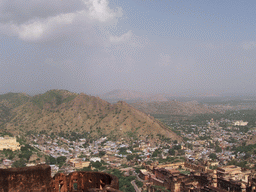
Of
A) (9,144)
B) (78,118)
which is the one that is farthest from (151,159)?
(78,118)

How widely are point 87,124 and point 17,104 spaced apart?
36.4 m

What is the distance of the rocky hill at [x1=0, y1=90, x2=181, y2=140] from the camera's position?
66250 millimetres

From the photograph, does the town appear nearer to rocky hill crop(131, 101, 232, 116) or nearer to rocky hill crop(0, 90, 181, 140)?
rocky hill crop(0, 90, 181, 140)

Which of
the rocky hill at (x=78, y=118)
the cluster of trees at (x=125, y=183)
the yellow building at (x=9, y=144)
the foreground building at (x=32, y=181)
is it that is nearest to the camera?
the foreground building at (x=32, y=181)

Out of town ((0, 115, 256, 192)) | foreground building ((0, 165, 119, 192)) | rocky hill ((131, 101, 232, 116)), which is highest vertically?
foreground building ((0, 165, 119, 192))

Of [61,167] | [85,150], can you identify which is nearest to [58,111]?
[85,150]

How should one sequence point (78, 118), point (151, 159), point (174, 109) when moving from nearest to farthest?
point (151, 159) → point (78, 118) → point (174, 109)

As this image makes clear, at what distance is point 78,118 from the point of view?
243ft

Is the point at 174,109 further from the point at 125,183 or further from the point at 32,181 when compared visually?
the point at 32,181

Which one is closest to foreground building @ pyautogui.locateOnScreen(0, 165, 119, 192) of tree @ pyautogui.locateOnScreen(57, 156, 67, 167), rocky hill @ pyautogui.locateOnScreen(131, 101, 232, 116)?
tree @ pyautogui.locateOnScreen(57, 156, 67, 167)

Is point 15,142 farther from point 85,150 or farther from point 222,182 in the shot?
point 222,182

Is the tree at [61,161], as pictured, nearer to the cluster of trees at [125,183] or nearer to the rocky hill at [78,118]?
the cluster of trees at [125,183]

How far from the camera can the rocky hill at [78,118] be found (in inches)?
2608

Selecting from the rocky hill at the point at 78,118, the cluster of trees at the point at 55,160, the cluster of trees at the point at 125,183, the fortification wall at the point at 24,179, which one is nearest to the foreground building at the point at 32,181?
the fortification wall at the point at 24,179
